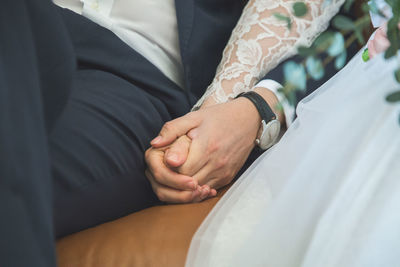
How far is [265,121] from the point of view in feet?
2.72

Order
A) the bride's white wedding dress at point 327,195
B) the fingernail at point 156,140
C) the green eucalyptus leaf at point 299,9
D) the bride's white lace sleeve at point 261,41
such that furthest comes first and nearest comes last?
the bride's white lace sleeve at point 261,41
the fingernail at point 156,140
the bride's white wedding dress at point 327,195
the green eucalyptus leaf at point 299,9

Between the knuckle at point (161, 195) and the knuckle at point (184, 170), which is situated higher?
A: the knuckle at point (184, 170)

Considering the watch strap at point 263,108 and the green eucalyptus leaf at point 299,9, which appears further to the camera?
the watch strap at point 263,108

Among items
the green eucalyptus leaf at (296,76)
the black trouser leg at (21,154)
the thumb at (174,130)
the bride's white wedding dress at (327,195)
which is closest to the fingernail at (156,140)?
the thumb at (174,130)

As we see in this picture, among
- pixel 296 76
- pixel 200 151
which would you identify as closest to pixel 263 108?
pixel 200 151

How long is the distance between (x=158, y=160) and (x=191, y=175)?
52 mm

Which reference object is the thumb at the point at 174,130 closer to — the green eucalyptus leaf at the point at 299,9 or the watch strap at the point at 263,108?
the watch strap at the point at 263,108

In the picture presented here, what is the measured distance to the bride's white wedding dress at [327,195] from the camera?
47 cm

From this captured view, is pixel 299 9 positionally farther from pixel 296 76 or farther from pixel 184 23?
pixel 184 23

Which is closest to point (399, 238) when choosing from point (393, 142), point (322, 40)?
point (393, 142)

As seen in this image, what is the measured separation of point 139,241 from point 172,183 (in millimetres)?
105

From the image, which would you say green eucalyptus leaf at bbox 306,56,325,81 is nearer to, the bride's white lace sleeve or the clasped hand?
the clasped hand

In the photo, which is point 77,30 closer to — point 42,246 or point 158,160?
point 158,160

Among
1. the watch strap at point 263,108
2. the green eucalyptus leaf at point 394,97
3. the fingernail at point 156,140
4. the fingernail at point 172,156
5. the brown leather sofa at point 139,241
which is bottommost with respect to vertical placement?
the brown leather sofa at point 139,241
